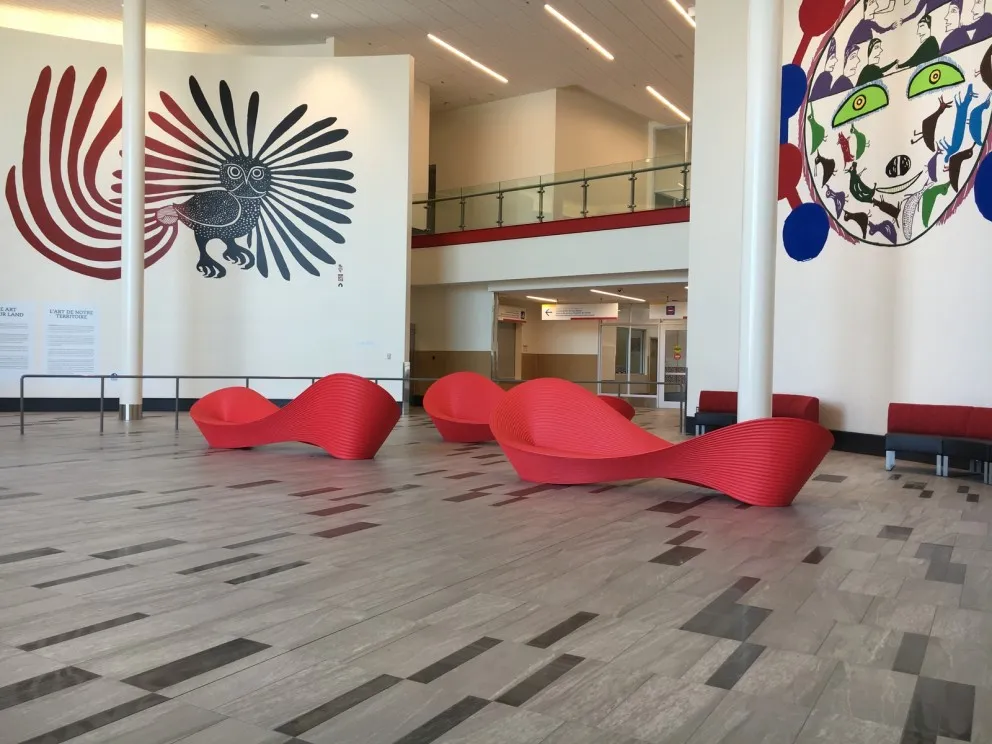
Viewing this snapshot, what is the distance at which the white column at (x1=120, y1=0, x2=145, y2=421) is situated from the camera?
520 inches

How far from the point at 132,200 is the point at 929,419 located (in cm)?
1189

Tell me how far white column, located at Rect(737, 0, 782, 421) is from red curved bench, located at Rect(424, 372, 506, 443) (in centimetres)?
323

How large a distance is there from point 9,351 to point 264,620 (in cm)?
1361

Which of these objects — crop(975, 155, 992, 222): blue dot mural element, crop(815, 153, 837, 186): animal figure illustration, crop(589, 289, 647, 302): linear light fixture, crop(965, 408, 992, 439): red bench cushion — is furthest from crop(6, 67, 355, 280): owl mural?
crop(965, 408, 992, 439): red bench cushion

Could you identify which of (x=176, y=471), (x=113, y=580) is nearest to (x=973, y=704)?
(x=113, y=580)

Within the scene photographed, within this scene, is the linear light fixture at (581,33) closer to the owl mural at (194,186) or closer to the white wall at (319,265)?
the white wall at (319,265)

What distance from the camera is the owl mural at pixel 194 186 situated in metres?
14.5

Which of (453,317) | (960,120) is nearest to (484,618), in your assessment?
(960,120)

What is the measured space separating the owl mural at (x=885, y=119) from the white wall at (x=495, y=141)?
35.3 feet

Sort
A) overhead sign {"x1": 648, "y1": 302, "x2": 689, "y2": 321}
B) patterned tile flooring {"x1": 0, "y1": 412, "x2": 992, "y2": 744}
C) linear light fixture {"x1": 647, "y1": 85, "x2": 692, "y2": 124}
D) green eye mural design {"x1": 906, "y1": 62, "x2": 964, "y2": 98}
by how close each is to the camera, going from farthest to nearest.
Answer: linear light fixture {"x1": 647, "y1": 85, "x2": 692, "y2": 124}
overhead sign {"x1": 648, "y1": 302, "x2": 689, "y2": 321}
green eye mural design {"x1": 906, "y1": 62, "x2": 964, "y2": 98}
patterned tile flooring {"x1": 0, "y1": 412, "x2": 992, "y2": 744}

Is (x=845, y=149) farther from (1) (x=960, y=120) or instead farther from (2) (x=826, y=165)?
(1) (x=960, y=120)

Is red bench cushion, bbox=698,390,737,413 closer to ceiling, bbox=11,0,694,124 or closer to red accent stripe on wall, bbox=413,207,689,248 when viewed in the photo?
red accent stripe on wall, bbox=413,207,689,248

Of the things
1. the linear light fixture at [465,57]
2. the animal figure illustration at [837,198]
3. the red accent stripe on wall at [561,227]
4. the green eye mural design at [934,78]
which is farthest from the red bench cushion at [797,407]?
the linear light fixture at [465,57]

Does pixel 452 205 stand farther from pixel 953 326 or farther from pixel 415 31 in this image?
pixel 953 326
